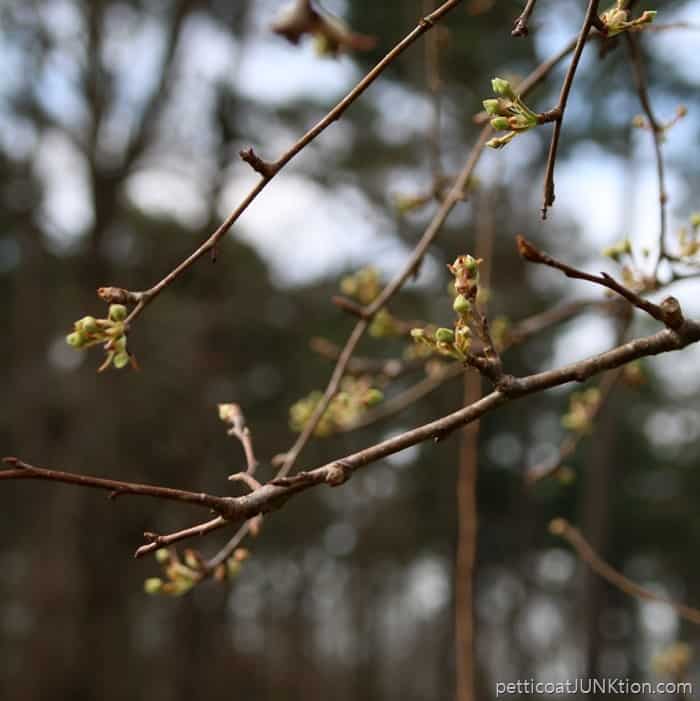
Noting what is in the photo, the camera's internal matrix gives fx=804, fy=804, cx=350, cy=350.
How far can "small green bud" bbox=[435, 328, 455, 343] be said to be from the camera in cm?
43

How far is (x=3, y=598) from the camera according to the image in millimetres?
6746

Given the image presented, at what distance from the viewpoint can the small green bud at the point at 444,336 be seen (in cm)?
43

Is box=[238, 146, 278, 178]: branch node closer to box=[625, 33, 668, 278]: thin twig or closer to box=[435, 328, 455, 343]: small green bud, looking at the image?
box=[435, 328, 455, 343]: small green bud

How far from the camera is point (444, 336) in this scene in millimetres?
438

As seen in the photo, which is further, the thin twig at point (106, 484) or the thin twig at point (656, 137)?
the thin twig at point (656, 137)

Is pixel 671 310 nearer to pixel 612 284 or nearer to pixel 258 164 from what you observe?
pixel 612 284

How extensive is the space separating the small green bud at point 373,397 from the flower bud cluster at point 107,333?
24 cm

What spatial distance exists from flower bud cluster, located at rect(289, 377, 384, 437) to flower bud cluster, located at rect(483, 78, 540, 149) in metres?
0.30

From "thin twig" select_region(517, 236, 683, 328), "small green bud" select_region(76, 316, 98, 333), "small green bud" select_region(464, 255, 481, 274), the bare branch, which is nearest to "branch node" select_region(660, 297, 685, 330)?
"thin twig" select_region(517, 236, 683, 328)

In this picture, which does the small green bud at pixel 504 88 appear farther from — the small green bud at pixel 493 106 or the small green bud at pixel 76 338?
the small green bud at pixel 76 338

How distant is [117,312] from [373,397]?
0.27m

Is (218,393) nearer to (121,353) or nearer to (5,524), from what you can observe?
(5,524)

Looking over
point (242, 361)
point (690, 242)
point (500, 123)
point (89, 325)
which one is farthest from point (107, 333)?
point (242, 361)

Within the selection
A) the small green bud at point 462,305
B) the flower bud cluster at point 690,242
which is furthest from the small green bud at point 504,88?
the flower bud cluster at point 690,242
